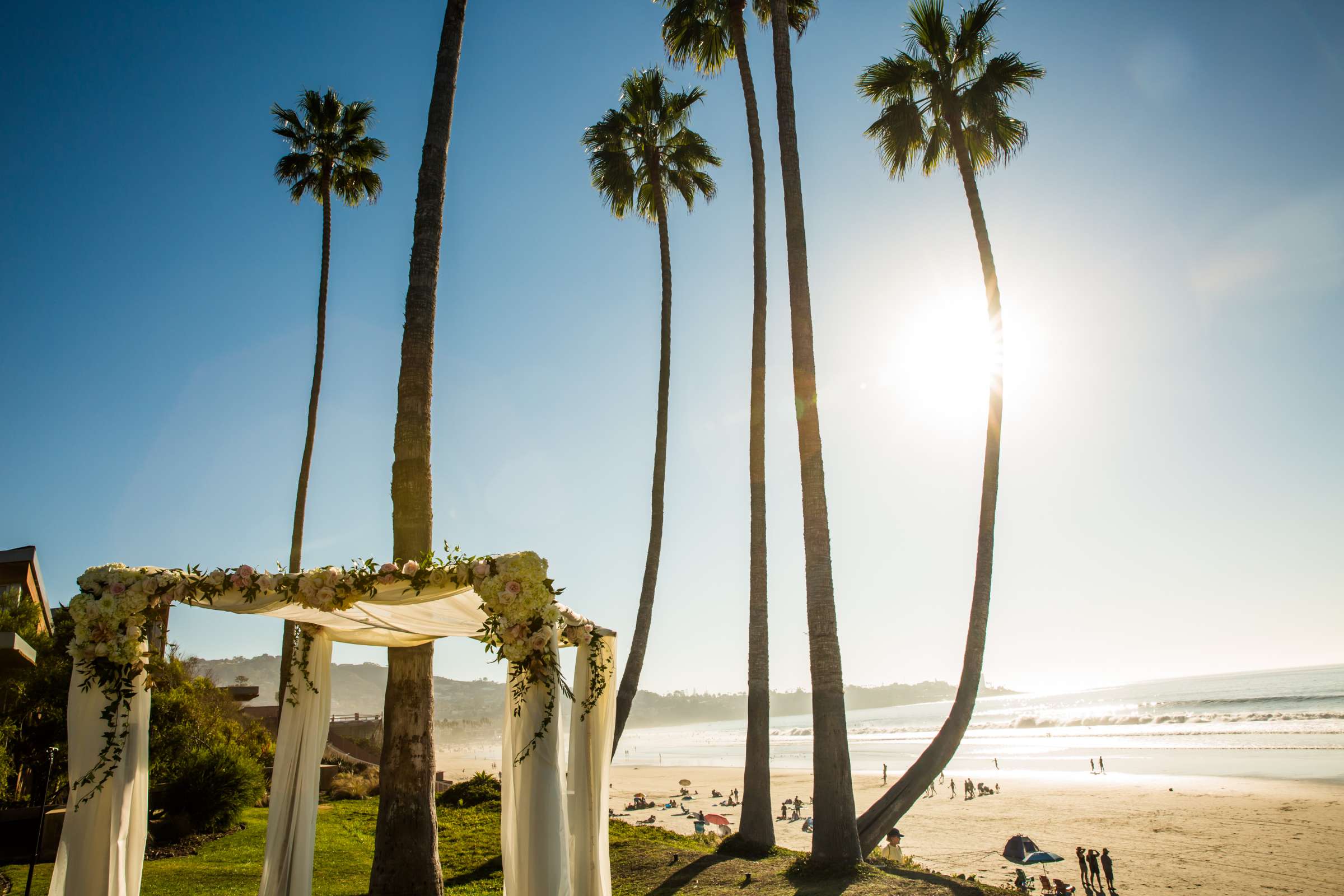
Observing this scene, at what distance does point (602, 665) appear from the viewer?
24.3 ft

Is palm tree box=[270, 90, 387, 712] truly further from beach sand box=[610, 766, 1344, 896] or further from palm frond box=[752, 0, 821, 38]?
beach sand box=[610, 766, 1344, 896]

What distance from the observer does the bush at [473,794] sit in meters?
17.6

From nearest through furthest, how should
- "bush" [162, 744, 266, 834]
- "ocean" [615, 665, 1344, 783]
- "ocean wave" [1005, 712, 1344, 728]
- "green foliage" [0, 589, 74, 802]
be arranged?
"bush" [162, 744, 266, 834]
"green foliage" [0, 589, 74, 802]
"ocean" [615, 665, 1344, 783]
"ocean wave" [1005, 712, 1344, 728]

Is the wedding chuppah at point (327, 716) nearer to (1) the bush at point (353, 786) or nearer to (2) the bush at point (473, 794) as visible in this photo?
(2) the bush at point (473, 794)

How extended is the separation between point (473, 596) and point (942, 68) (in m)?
13.7

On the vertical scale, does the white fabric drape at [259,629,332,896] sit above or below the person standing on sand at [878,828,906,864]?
above

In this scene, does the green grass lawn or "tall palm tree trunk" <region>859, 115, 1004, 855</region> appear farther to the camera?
"tall palm tree trunk" <region>859, 115, 1004, 855</region>

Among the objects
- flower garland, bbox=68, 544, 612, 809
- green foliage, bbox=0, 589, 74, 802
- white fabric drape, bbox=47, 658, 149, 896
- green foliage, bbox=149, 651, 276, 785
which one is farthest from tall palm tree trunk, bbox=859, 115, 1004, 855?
green foliage, bbox=0, 589, 74, 802

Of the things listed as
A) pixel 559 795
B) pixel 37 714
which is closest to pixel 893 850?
pixel 559 795

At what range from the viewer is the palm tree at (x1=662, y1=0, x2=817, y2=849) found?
39.3 feet

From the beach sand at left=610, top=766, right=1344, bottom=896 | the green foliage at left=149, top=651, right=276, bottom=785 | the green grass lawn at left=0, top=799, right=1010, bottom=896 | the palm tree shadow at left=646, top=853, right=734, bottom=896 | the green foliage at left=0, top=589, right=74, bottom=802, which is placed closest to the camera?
the green grass lawn at left=0, top=799, right=1010, bottom=896

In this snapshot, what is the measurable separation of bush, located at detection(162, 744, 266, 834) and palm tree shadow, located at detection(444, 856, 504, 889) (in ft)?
23.3

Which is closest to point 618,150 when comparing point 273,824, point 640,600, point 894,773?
point 640,600

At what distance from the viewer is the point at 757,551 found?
1330 centimetres
